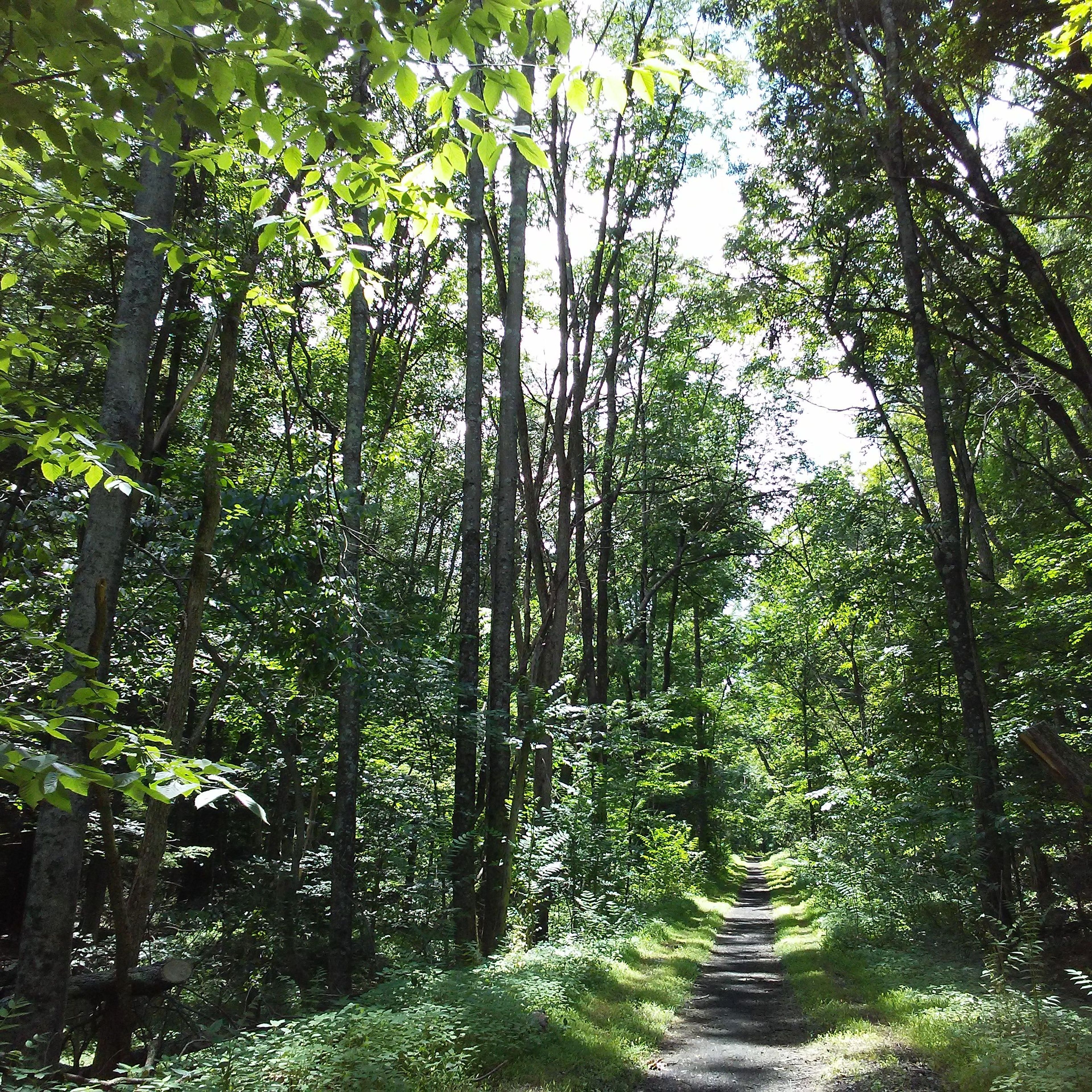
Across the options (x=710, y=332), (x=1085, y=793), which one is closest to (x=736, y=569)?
(x=710, y=332)

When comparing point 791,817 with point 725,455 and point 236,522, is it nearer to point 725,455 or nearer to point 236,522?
point 725,455

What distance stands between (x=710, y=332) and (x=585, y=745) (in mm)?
11580

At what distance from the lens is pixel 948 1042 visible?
6.03 metres

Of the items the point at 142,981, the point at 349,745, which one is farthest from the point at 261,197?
the point at 349,745

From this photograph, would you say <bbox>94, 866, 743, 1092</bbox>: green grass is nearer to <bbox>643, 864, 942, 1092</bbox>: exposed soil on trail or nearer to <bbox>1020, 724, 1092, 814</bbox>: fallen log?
<bbox>643, 864, 942, 1092</bbox>: exposed soil on trail

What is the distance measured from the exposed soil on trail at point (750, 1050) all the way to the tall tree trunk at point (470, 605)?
3.07 meters

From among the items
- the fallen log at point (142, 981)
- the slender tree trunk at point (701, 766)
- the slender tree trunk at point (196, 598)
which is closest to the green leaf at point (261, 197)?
the slender tree trunk at point (196, 598)

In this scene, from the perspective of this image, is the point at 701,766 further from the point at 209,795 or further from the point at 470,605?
the point at 209,795

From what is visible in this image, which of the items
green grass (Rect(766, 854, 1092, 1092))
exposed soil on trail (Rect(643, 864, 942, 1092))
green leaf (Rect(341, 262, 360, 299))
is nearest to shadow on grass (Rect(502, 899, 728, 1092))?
exposed soil on trail (Rect(643, 864, 942, 1092))

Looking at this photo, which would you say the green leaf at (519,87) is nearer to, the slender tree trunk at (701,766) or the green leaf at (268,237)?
the green leaf at (268,237)

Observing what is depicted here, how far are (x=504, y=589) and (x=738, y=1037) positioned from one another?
19.7ft

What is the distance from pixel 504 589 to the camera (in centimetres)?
1100

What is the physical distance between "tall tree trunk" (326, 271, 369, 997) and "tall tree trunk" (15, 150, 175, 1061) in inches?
153

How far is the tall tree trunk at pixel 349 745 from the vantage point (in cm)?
962
